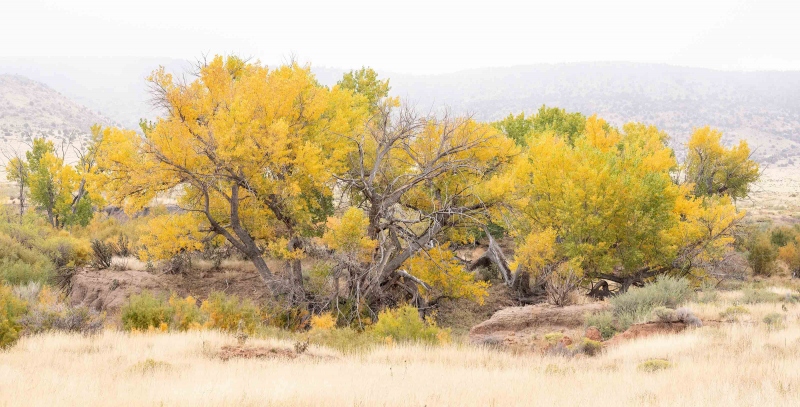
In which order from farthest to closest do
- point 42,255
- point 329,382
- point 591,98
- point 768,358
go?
1. point 591,98
2. point 42,255
3. point 768,358
4. point 329,382

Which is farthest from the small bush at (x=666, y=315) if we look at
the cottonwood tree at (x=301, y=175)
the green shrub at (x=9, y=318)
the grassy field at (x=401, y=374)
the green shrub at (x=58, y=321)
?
the green shrub at (x=9, y=318)

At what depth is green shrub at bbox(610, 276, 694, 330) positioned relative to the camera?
44.1ft

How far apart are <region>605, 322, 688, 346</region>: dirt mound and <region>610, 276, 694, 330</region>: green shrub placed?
4.06 ft

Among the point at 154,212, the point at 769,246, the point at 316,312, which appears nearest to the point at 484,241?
the point at 316,312

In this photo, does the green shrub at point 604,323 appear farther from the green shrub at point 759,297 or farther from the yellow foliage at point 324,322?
the yellow foliage at point 324,322

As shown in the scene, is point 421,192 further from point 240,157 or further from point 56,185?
point 56,185

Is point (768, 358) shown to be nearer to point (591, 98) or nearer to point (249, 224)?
point (249, 224)

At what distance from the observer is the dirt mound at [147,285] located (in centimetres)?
1797

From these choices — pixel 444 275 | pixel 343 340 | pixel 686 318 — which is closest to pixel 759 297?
pixel 686 318

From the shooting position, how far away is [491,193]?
17.1 metres

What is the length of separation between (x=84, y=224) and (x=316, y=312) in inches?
765

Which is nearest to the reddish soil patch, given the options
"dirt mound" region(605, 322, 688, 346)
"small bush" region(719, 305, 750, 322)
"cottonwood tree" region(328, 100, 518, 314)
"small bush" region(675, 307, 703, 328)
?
"cottonwood tree" region(328, 100, 518, 314)

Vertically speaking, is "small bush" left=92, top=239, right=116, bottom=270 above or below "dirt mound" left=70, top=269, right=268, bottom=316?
above

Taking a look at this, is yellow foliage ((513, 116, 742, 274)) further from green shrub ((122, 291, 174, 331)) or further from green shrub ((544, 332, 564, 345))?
green shrub ((122, 291, 174, 331))
